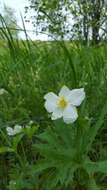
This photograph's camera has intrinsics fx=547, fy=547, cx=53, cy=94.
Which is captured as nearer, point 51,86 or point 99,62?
point 51,86

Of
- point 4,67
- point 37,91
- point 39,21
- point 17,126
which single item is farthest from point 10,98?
point 39,21

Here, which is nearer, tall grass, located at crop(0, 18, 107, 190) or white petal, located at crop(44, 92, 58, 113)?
white petal, located at crop(44, 92, 58, 113)

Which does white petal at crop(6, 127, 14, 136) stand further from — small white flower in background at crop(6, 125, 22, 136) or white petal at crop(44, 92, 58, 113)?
white petal at crop(44, 92, 58, 113)

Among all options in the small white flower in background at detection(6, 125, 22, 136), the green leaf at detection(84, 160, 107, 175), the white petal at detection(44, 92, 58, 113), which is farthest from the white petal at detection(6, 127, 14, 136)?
the green leaf at detection(84, 160, 107, 175)

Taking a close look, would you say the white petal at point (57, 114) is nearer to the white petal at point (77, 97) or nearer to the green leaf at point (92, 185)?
the white petal at point (77, 97)

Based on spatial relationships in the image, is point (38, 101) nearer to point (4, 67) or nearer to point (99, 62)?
point (99, 62)

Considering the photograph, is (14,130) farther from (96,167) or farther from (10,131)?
(96,167)

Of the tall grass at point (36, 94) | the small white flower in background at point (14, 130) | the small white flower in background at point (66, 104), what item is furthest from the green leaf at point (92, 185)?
the small white flower in background at point (14, 130)
